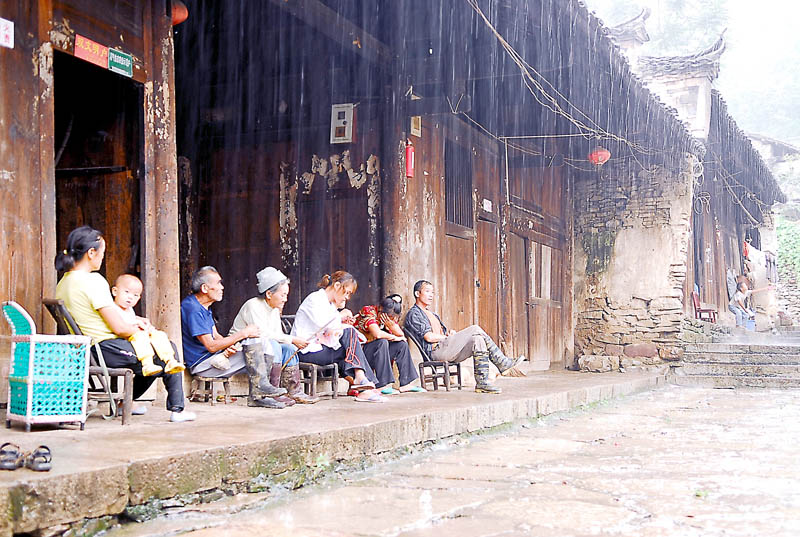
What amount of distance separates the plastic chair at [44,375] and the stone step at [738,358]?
10.3m

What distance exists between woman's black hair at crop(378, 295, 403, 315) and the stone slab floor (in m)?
1.65

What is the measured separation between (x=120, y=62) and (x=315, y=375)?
249 centimetres

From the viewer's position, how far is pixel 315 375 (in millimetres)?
6082

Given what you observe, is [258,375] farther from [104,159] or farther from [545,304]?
[545,304]

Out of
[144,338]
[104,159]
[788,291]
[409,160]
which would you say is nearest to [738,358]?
[409,160]

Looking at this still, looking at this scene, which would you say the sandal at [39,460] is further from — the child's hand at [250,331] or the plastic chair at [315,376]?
the plastic chair at [315,376]

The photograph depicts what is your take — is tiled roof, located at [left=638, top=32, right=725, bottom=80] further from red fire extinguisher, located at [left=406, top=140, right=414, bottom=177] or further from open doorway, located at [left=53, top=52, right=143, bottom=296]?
open doorway, located at [left=53, top=52, right=143, bottom=296]

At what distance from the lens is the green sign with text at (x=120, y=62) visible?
16.7 feet

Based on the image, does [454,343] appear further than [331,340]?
Yes

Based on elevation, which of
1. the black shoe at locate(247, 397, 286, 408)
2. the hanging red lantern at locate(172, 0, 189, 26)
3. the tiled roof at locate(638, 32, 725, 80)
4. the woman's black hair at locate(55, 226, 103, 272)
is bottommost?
the black shoe at locate(247, 397, 286, 408)

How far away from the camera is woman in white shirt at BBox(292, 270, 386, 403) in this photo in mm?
6234

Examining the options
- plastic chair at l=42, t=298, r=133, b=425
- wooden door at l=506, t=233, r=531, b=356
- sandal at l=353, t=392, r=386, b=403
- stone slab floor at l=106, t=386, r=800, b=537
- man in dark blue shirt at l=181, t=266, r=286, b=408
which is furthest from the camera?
wooden door at l=506, t=233, r=531, b=356

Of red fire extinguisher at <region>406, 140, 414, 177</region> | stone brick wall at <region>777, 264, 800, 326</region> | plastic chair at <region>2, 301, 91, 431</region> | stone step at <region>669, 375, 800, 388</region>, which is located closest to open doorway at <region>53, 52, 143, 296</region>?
plastic chair at <region>2, 301, 91, 431</region>

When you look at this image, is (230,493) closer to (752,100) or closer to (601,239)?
(601,239)
